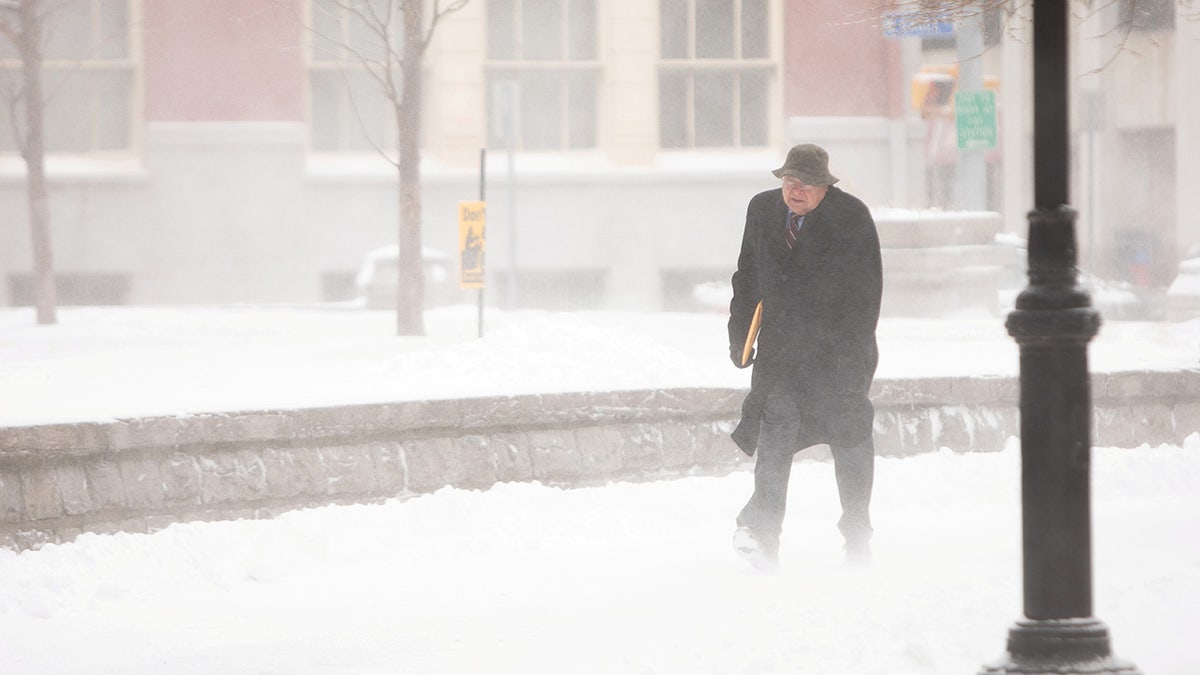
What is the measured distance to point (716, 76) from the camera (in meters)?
22.5

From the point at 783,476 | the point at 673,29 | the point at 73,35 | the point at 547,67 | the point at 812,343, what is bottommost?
the point at 783,476

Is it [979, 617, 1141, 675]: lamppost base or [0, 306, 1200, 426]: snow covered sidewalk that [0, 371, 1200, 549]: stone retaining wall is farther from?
[979, 617, 1141, 675]: lamppost base

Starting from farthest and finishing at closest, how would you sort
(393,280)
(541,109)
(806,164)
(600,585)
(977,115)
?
(541,109), (393,280), (977,115), (600,585), (806,164)

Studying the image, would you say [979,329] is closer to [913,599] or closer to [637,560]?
[637,560]

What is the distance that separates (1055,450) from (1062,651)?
1.69ft

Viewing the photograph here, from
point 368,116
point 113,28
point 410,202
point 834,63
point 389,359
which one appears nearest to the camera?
point 389,359

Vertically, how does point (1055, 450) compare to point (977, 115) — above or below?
below

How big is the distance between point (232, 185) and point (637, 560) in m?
Answer: 14.3

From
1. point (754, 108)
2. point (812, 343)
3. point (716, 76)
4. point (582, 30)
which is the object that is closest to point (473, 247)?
point (812, 343)

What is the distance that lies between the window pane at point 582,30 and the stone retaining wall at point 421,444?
12.9 m

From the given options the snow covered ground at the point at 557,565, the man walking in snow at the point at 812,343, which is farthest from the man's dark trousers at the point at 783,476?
the snow covered ground at the point at 557,565

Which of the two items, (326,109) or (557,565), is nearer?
(557,565)

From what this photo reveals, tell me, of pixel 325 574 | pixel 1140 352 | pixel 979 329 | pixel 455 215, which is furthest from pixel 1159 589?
pixel 455 215

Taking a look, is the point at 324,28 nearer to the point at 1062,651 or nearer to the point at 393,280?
the point at 393,280
